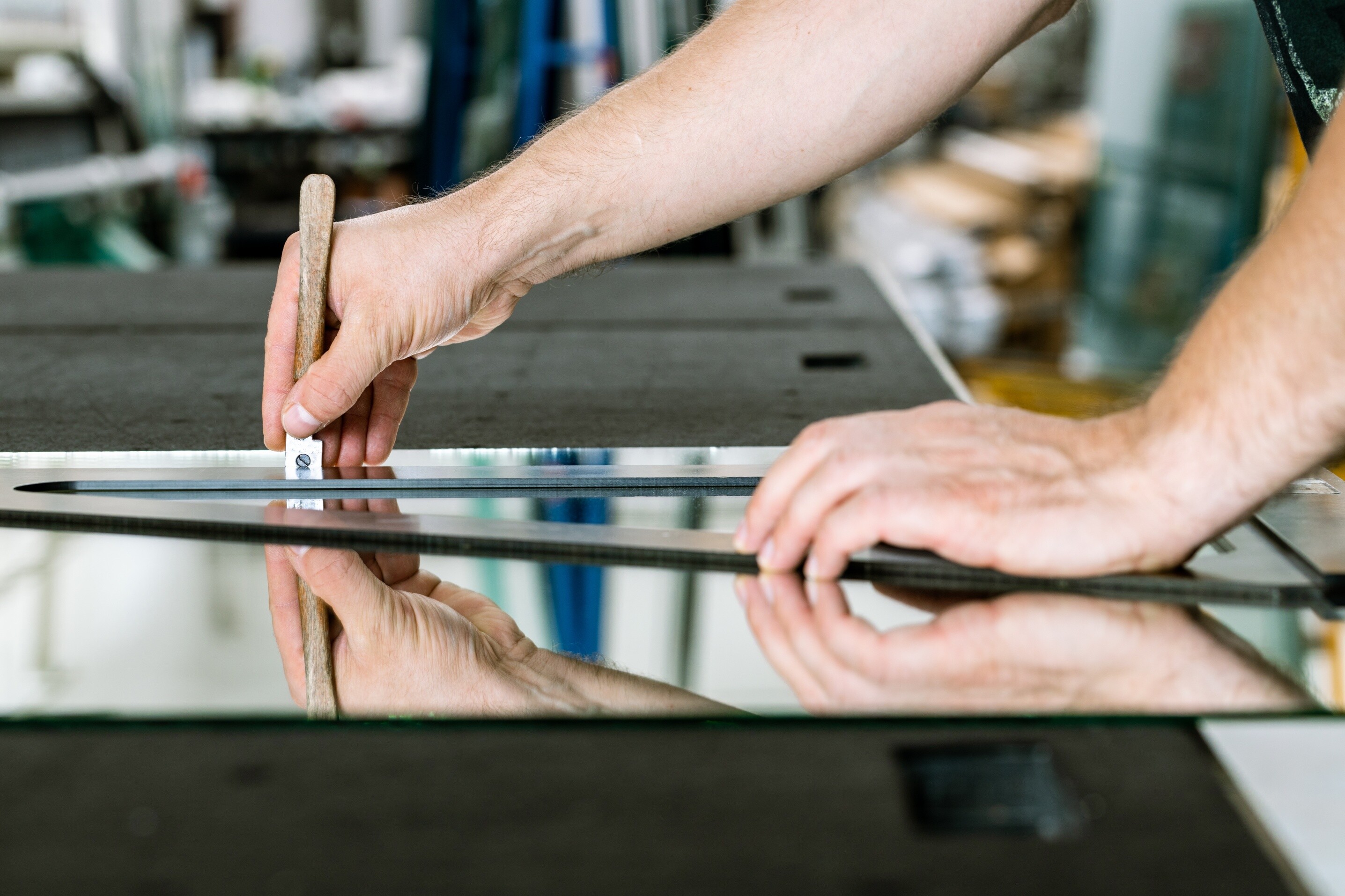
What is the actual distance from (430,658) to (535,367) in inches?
30.2

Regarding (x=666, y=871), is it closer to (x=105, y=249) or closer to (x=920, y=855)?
(x=920, y=855)

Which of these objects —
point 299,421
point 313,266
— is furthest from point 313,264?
point 299,421

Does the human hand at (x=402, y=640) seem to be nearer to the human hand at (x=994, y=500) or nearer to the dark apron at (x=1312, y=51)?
the human hand at (x=994, y=500)

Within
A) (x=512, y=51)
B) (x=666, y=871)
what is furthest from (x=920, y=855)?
(x=512, y=51)

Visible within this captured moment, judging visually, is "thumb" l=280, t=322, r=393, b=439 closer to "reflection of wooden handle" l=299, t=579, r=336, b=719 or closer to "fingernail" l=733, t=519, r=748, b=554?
"reflection of wooden handle" l=299, t=579, r=336, b=719

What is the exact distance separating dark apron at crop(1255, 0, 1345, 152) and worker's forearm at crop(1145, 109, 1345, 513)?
0.33 metres

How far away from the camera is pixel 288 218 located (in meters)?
4.72

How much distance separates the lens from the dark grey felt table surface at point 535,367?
101 cm

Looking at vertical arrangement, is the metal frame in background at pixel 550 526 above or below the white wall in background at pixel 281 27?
below

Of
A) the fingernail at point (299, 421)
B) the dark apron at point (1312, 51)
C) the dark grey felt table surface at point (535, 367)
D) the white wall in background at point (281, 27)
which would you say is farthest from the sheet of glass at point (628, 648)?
the white wall in background at point (281, 27)

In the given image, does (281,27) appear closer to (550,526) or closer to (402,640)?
(550,526)

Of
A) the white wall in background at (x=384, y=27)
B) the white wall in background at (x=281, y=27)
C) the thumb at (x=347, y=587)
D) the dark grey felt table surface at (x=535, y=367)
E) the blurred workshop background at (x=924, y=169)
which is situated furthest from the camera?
the white wall in background at (x=384, y=27)

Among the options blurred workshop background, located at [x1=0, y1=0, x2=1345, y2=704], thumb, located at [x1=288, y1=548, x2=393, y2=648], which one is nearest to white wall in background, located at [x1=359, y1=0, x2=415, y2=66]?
blurred workshop background, located at [x1=0, y1=0, x2=1345, y2=704]

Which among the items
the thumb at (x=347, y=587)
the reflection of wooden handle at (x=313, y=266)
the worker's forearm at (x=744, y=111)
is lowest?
the thumb at (x=347, y=587)
